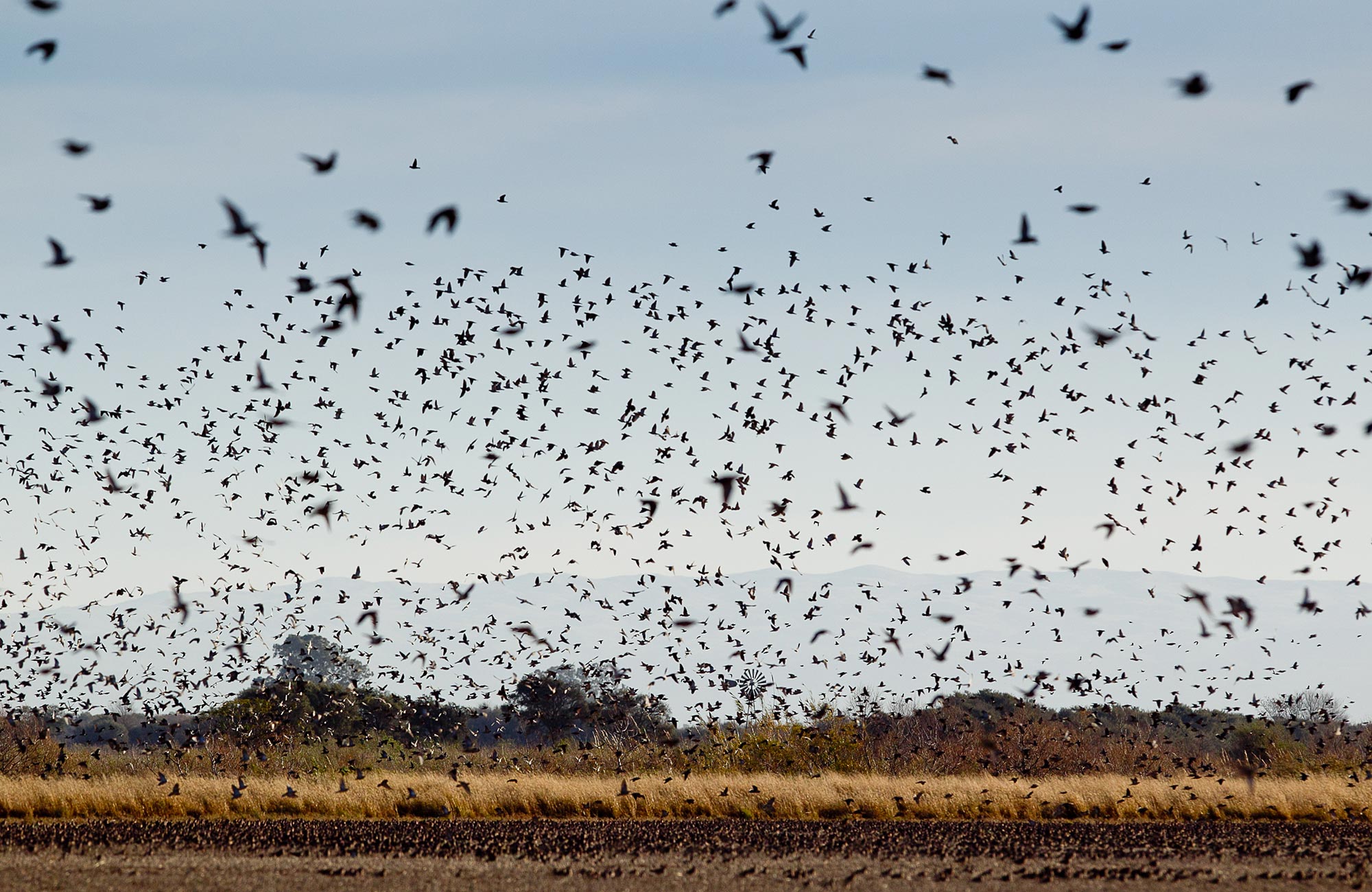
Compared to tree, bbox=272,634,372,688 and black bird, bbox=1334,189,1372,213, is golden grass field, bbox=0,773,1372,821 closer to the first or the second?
black bird, bbox=1334,189,1372,213

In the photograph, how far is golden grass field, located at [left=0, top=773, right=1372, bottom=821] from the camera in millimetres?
30203

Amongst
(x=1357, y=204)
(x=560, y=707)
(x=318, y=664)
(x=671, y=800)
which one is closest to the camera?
(x=1357, y=204)

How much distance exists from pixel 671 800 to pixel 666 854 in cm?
809

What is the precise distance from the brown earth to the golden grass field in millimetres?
1398

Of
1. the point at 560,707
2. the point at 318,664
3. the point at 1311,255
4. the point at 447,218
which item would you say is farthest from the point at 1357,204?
the point at 318,664

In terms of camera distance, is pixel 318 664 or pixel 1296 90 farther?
pixel 318 664

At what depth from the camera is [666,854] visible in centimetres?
2311

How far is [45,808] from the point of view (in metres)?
29.9

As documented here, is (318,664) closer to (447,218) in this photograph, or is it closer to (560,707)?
(560,707)

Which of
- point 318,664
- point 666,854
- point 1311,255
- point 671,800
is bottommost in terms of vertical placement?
point 318,664

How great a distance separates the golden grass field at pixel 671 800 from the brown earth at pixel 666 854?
1.40 meters

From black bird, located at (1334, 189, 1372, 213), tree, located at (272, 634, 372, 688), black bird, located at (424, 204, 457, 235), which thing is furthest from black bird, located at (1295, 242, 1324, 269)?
tree, located at (272, 634, 372, 688)

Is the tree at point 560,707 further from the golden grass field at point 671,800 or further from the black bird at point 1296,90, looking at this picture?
the black bird at point 1296,90

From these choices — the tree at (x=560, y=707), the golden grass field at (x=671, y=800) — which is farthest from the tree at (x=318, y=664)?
the golden grass field at (x=671, y=800)
